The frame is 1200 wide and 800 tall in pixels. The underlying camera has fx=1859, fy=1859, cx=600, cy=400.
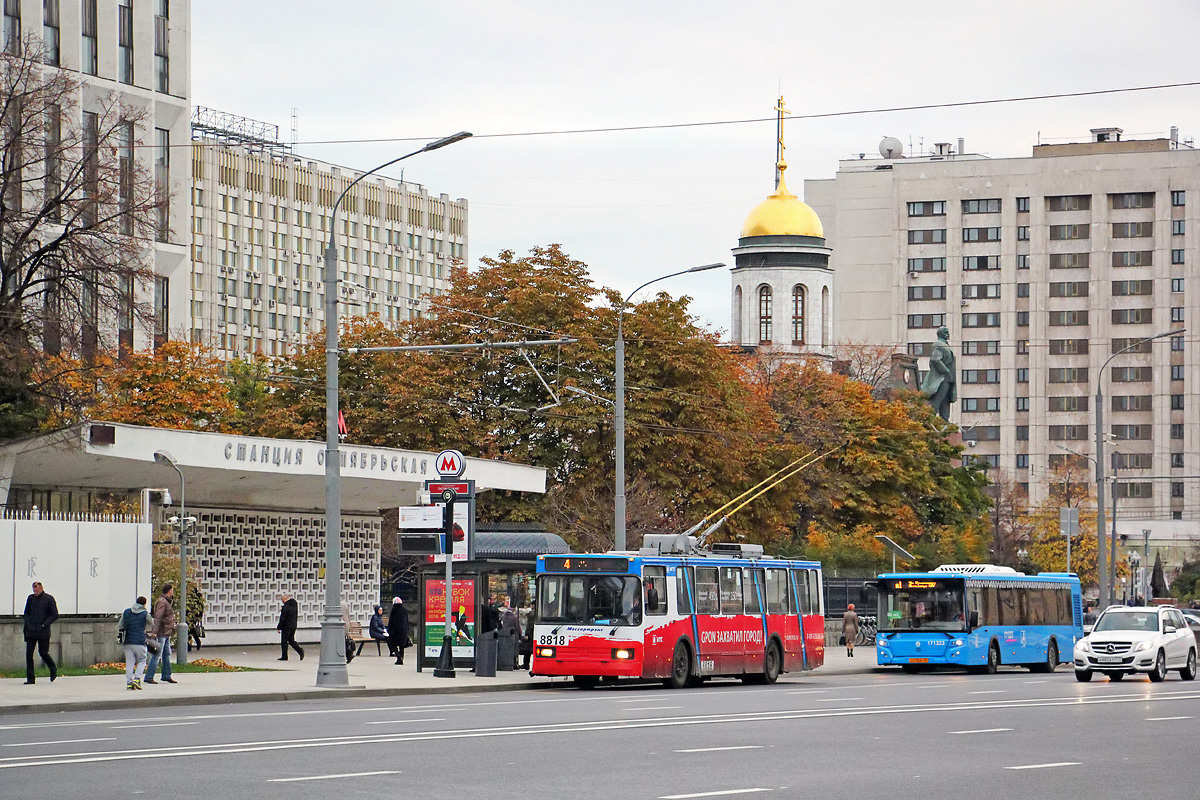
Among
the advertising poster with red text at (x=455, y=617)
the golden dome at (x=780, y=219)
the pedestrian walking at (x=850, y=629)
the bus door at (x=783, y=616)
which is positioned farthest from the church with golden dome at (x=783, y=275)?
the advertising poster with red text at (x=455, y=617)

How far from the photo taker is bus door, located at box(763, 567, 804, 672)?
34.6 meters

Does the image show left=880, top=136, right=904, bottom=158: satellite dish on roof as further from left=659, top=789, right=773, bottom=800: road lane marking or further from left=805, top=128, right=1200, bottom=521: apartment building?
left=659, top=789, right=773, bottom=800: road lane marking

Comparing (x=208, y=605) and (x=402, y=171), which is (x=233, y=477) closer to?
(x=208, y=605)

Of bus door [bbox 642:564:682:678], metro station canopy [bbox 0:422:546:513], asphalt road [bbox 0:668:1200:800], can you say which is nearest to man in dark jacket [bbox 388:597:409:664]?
metro station canopy [bbox 0:422:546:513]

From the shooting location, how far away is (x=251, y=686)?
28.2 m

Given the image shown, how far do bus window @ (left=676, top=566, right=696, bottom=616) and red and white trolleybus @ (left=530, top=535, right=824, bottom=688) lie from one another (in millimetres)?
17

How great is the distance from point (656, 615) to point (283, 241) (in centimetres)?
11392

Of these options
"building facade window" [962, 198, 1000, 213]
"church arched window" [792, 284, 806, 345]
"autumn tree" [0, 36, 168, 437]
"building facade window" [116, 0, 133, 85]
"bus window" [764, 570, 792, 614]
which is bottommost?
"bus window" [764, 570, 792, 614]

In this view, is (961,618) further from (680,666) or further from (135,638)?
(135,638)

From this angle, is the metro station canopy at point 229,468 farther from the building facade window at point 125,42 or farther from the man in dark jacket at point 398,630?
the building facade window at point 125,42

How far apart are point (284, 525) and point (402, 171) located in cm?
10921

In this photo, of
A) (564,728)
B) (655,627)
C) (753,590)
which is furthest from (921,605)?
(564,728)

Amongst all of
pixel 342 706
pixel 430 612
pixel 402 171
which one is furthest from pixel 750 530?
pixel 402 171

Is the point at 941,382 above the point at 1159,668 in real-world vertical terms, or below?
above
